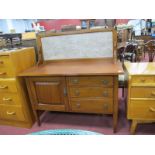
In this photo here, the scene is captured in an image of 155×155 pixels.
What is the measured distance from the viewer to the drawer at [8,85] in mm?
1682

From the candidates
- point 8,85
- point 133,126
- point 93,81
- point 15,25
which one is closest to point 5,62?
point 8,85

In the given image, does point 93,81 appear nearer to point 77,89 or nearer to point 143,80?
point 77,89

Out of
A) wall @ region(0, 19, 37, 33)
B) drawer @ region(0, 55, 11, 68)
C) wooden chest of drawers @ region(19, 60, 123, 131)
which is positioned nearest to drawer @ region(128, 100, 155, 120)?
wooden chest of drawers @ region(19, 60, 123, 131)

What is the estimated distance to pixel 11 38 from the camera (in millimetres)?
2311

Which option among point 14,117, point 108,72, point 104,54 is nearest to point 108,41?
point 104,54

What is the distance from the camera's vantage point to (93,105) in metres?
1.57

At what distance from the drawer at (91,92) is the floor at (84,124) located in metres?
0.49

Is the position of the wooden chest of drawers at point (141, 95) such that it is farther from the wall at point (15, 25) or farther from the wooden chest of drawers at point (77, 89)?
the wall at point (15, 25)

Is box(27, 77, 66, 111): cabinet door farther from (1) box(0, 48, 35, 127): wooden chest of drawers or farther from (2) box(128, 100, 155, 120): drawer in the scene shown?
(2) box(128, 100, 155, 120): drawer

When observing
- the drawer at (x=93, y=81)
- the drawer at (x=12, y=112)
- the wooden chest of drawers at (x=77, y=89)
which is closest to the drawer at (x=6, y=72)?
the wooden chest of drawers at (x=77, y=89)

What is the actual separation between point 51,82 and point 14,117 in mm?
739

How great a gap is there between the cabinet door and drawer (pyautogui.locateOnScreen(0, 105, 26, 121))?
0.22 meters

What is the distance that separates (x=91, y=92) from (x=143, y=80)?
0.50 m
